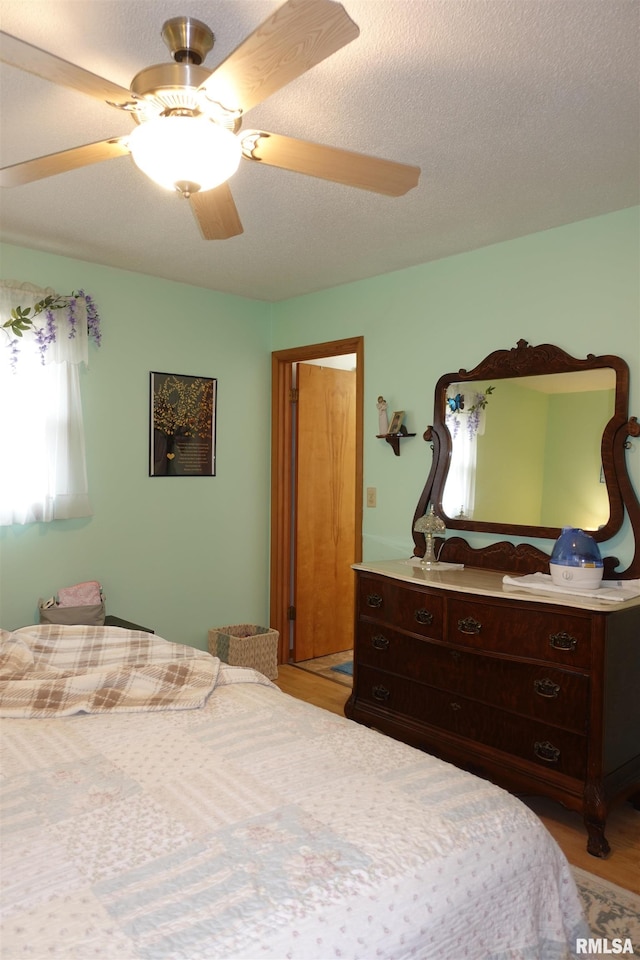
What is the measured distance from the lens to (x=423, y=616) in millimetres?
3111

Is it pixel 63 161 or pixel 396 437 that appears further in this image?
pixel 396 437

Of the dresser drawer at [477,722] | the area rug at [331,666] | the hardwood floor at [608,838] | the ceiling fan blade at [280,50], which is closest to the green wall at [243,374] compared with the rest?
the area rug at [331,666]

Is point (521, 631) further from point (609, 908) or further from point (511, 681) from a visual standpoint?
point (609, 908)

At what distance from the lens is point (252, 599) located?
4.63 m

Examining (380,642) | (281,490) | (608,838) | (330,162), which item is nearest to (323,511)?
(281,490)

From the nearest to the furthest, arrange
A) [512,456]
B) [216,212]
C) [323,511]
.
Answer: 1. [216,212]
2. [512,456]
3. [323,511]

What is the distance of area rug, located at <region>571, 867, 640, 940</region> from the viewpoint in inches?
81.0

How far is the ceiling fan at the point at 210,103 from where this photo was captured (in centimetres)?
135

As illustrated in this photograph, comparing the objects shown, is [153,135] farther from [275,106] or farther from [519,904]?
[519,904]

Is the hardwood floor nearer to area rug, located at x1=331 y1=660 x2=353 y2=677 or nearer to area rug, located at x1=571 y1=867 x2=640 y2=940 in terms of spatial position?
area rug, located at x1=571 y1=867 x2=640 y2=940

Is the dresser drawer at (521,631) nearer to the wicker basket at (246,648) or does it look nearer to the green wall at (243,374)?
the green wall at (243,374)

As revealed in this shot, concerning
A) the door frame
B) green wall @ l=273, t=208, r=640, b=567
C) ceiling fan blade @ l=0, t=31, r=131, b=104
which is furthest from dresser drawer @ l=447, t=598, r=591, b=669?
ceiling fan blade @ l=0, t=31, r=131, b=104

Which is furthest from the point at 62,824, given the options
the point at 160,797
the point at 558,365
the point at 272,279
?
the point at 272,279

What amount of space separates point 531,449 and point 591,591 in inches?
31.5
